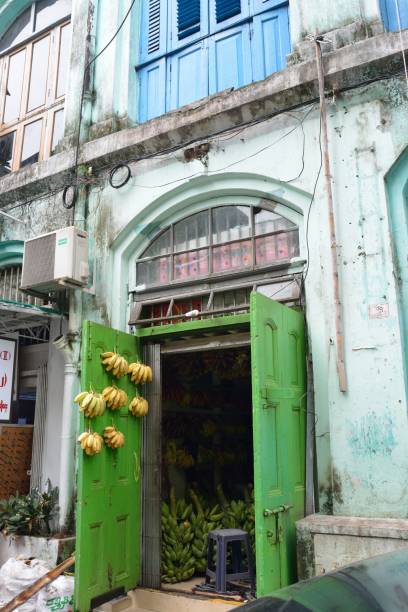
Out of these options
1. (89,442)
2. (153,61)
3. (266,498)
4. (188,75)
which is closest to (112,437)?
(89,442)

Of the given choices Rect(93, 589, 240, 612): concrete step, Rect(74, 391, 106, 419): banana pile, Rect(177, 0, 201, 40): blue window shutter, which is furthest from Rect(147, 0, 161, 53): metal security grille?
Rect(93, 589, 240, 612): concrete step

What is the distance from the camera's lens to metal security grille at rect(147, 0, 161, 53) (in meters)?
7.44

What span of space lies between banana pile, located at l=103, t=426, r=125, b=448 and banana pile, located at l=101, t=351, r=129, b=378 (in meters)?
0.56

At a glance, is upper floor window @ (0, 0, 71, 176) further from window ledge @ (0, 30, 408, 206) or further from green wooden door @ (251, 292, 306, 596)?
green wooden door @ (251, 292, 306, 596)

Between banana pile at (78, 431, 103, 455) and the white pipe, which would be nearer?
banana pile at (78, 431, 103, 455)

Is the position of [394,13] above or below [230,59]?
below

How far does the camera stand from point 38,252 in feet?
22.4

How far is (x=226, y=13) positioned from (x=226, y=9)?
6 centimetres

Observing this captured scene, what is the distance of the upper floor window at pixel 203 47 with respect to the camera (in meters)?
6.43

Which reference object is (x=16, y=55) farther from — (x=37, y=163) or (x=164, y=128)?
(x=164, y=128)

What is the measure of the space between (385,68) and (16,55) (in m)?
6.74

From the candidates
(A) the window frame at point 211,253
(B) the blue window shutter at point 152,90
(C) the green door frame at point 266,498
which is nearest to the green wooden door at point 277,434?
(C) the green door frame at point 266,498

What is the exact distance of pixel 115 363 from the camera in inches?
219

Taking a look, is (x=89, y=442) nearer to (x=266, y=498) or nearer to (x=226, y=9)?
(x=266, y=498)
